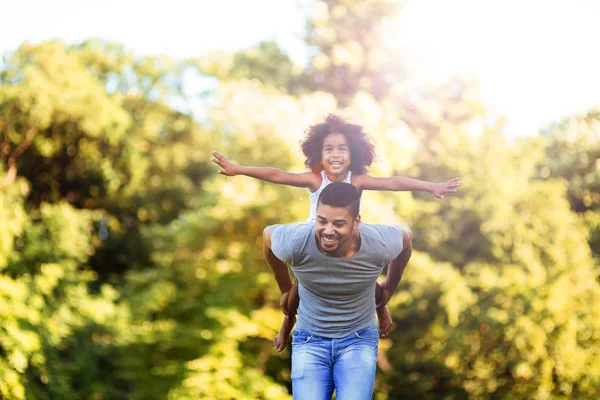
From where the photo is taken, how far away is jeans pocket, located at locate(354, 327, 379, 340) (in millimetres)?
2945

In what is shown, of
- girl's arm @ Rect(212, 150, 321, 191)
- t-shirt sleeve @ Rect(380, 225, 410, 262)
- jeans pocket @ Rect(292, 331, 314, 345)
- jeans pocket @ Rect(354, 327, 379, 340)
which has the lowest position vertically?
jeans pocket @ Rect(292, 331, 314, 345)

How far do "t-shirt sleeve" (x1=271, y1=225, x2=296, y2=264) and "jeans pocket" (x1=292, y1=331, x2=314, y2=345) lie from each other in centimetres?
34

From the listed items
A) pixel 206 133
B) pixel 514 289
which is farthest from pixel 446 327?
pixel 206 133

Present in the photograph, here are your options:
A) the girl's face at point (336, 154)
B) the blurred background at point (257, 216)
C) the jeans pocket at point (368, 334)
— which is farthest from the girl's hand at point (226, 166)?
the blurred background at point (257, 216)

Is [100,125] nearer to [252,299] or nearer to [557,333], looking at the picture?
[252,299]

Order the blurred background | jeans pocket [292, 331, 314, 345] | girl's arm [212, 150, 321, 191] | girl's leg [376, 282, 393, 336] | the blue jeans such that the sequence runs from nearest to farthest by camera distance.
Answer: the blue jeans < jeans pocket [292, 331, 314, 345] < girl's arm [212, 150, 321, 191] < girl's leg [376, 282, 393, 336] < the blurred background

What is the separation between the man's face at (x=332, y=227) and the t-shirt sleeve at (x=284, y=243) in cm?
11

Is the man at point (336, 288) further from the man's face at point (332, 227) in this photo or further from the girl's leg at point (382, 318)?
the girl's leg at point (382, 318)

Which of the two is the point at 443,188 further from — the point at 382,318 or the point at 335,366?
the point at 335,366

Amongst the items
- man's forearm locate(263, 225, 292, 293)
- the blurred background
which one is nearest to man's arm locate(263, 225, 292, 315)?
man's forearm locate(263, 225, 292, 293)

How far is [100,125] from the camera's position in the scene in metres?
18.9

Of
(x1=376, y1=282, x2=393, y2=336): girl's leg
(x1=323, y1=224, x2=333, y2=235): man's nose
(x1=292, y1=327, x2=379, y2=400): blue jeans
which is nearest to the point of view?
(x1=323, y1=224, x2=333, y2=235): man's nose

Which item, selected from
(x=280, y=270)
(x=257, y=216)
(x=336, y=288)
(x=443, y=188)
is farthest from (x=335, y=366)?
(x=257, y=216)

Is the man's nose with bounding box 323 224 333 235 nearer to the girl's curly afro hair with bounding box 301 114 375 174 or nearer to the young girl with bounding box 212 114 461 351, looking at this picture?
the young girl with bounding box 212 114 461 351
